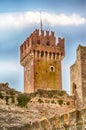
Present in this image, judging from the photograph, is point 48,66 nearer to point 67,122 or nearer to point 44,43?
point 44,43

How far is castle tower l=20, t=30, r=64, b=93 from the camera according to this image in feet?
165

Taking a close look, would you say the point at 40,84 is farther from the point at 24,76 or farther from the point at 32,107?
the point at 32,107

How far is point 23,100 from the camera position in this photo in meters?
39.5

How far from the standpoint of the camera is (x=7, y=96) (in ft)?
126

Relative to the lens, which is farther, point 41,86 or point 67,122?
point 41,86

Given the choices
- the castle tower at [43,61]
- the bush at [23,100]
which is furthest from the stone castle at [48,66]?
the bush at [23,100]

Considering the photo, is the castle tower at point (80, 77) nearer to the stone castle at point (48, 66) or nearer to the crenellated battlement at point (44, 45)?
the stone castle at point (48, 66)

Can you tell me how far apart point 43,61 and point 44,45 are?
221cm

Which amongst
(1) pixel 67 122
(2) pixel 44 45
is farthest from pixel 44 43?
(1) pixel 67 122

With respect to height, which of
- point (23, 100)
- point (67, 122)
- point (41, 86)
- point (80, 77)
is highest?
point (67, 122)

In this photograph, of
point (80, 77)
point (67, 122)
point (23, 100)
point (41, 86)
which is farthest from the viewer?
point (41, 86)

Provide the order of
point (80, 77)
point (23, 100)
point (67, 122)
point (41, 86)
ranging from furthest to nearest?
point (41, 86) < point (80, 77) < point (23, 100) < point (67, 122)

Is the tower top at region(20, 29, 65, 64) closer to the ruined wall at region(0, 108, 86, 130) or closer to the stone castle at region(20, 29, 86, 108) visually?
the stone castle at region(20, 29, 86, 108)

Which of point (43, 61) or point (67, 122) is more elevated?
point (67, 122)
